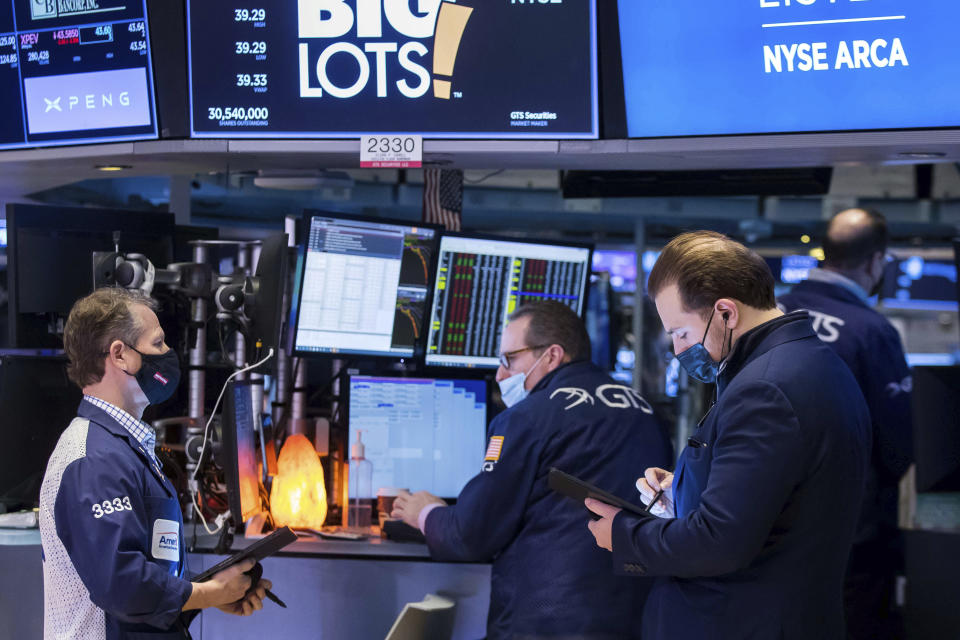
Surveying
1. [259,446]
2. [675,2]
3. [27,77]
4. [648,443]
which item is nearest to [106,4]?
[27,77]

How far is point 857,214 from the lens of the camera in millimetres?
3529

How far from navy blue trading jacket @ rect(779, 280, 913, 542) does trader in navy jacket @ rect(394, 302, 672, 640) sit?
2.63ft

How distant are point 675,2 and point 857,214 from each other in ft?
3.37

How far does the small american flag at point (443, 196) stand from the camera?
12.8 ft

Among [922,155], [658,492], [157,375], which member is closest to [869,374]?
[922,155]

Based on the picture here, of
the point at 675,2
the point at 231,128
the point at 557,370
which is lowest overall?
the point at 557,370

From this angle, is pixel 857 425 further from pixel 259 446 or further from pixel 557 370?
pixel 259 446

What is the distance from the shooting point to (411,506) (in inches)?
125

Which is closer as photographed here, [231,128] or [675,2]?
[675,2]

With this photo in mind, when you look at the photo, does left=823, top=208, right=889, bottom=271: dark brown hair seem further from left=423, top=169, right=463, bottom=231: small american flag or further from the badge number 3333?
the badge number 3333

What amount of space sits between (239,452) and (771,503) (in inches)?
65.1

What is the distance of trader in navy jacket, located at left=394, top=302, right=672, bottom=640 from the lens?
9.07 feet

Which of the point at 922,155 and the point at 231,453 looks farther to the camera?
the point at 922,155

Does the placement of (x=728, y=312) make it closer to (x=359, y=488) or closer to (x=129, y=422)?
(x=129, y=422)
